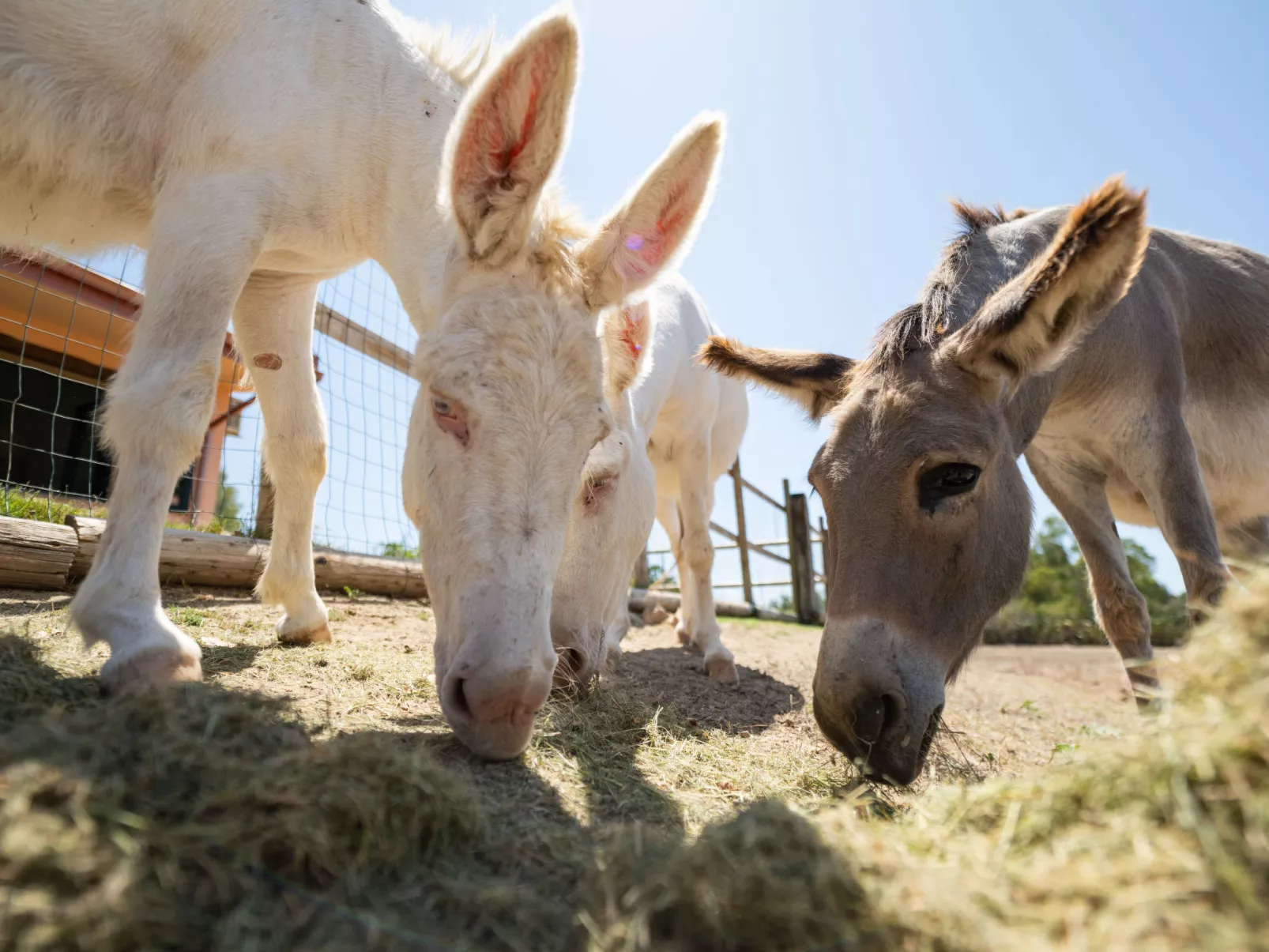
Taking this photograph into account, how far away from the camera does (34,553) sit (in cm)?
408

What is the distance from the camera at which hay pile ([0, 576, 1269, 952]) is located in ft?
2.78

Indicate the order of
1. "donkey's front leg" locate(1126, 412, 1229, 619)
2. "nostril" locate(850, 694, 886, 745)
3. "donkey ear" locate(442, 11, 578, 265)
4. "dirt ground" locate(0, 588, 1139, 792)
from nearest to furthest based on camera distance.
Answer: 1. "nostril" locate(850, 694, 886, 745)
2. "donkey ear" locate(442, 11, 578, 265)
3. "dirt ground" locate(0, 588, 1139, 792)
4. "donkey's front leg" locate(1126, 412, 1229, 619)

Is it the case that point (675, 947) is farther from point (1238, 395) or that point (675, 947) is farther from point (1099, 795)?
point (1238, 395)

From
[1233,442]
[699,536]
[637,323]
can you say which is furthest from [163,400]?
[1233,442]

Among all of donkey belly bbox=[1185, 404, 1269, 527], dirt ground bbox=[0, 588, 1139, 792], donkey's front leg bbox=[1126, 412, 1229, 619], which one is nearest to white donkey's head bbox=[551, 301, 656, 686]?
dirt ground bbox=[0, 588, 1139, 792]

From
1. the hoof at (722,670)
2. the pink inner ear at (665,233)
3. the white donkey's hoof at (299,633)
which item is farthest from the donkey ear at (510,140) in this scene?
the hoof at (722,670)

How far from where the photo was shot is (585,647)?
2961 mm

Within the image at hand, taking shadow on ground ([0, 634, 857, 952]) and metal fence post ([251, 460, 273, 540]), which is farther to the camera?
metal fence post ([251, 460, 273, 540])

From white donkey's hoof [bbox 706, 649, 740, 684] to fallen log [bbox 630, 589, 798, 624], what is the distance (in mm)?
2160

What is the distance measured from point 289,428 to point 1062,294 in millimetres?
3376

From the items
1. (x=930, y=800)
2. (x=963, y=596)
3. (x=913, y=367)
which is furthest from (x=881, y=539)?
(x=930, y=800)

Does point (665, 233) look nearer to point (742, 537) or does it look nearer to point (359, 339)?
point (359, 339)

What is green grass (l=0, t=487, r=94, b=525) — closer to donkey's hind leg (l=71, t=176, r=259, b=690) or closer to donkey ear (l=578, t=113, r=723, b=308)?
donkey's hind leg (l=71, t=176, r=259, b=690)

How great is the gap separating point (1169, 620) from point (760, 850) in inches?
714
